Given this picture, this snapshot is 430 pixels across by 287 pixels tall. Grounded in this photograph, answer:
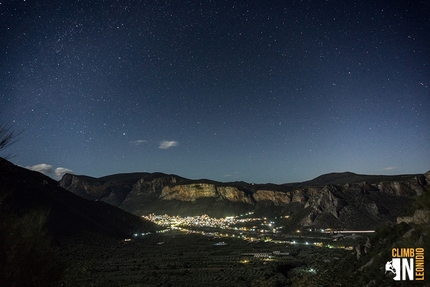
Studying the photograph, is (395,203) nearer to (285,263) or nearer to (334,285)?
(285,263)

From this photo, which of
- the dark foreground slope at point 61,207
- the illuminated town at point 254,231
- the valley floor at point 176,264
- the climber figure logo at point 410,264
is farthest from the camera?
the illuminated town at point 254,231

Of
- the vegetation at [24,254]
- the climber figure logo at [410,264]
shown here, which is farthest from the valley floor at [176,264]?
the climber figure logo at [410,264]

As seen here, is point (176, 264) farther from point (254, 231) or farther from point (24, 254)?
point (254, 231)

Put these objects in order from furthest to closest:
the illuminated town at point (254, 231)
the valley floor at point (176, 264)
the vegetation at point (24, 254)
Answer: the illuminated town at point (254, 231), the valley floor at point (176, 264), the vegetation at point (24, 254)

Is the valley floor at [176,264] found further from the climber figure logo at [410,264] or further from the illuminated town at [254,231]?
the climber figure logo at [410,264]

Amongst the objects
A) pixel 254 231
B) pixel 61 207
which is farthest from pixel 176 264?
pixel 254 231

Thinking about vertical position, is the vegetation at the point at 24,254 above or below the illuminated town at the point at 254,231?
above

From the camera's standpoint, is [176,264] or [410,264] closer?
[410,264]

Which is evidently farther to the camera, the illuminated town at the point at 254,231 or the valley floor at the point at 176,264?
the illuminated town at the point at 254,231
